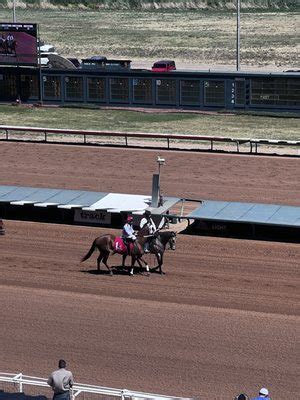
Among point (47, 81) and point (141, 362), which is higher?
point (47, 81)

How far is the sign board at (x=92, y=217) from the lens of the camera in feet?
78.4

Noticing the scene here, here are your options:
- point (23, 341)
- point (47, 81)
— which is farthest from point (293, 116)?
point (23, 341)

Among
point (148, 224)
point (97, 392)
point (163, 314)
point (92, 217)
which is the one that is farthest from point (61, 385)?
point (92, 217)

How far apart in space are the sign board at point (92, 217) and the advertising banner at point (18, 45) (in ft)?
68.6

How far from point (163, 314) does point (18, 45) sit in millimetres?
28183

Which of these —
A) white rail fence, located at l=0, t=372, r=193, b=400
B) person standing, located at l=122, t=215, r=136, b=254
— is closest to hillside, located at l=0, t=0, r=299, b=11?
person standing, located at l=122, t=215, r=136, b=254

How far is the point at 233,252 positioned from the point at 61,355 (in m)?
6.73

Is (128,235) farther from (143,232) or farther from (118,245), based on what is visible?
(143,232)

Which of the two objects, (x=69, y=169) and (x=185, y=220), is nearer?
(x=185, y=220)

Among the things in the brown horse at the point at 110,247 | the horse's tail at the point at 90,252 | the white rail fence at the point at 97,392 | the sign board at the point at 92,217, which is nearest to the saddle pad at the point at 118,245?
the brown horse at the point at 110,247

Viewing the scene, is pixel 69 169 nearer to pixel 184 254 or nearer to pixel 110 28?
pixel 184 254

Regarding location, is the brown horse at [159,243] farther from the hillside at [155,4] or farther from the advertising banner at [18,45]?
the hillside at [155,4]

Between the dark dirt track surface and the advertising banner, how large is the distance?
1866 cm

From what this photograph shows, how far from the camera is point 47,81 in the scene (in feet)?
147
